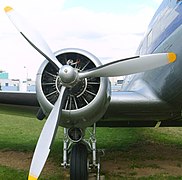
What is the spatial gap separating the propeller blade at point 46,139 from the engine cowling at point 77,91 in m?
0.14

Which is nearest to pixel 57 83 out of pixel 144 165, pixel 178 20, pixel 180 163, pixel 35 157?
pixel 35 157

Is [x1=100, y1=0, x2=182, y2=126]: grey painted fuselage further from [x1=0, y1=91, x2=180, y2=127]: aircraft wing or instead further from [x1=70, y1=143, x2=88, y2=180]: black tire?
[x1=70, y1=143, x2=88, y2=180]: black tire

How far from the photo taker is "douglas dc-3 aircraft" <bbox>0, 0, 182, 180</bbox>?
17.0 feet

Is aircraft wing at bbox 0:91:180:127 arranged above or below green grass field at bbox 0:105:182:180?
above

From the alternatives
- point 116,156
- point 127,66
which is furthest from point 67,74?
point 116,156

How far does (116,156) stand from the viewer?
9062 mm

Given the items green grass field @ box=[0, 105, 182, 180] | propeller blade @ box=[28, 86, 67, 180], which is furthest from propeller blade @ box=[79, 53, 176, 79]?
green grass field @ box=[0, 105, 182, 180]

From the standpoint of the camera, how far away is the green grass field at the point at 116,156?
733 centimetres

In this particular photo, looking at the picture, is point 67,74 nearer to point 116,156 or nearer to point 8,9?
point 8,9

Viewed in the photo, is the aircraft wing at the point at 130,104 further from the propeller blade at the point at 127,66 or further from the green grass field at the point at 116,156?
the propeller blade at the point at 127,66

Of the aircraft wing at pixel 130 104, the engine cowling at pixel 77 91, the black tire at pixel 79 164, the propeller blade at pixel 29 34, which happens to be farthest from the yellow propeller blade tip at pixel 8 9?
the black tire at pixel 79 164

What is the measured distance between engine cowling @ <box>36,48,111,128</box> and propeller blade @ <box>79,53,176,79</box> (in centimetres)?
18

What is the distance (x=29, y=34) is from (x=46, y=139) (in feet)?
5.92

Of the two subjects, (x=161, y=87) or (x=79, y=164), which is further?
(x=161, y=87)
